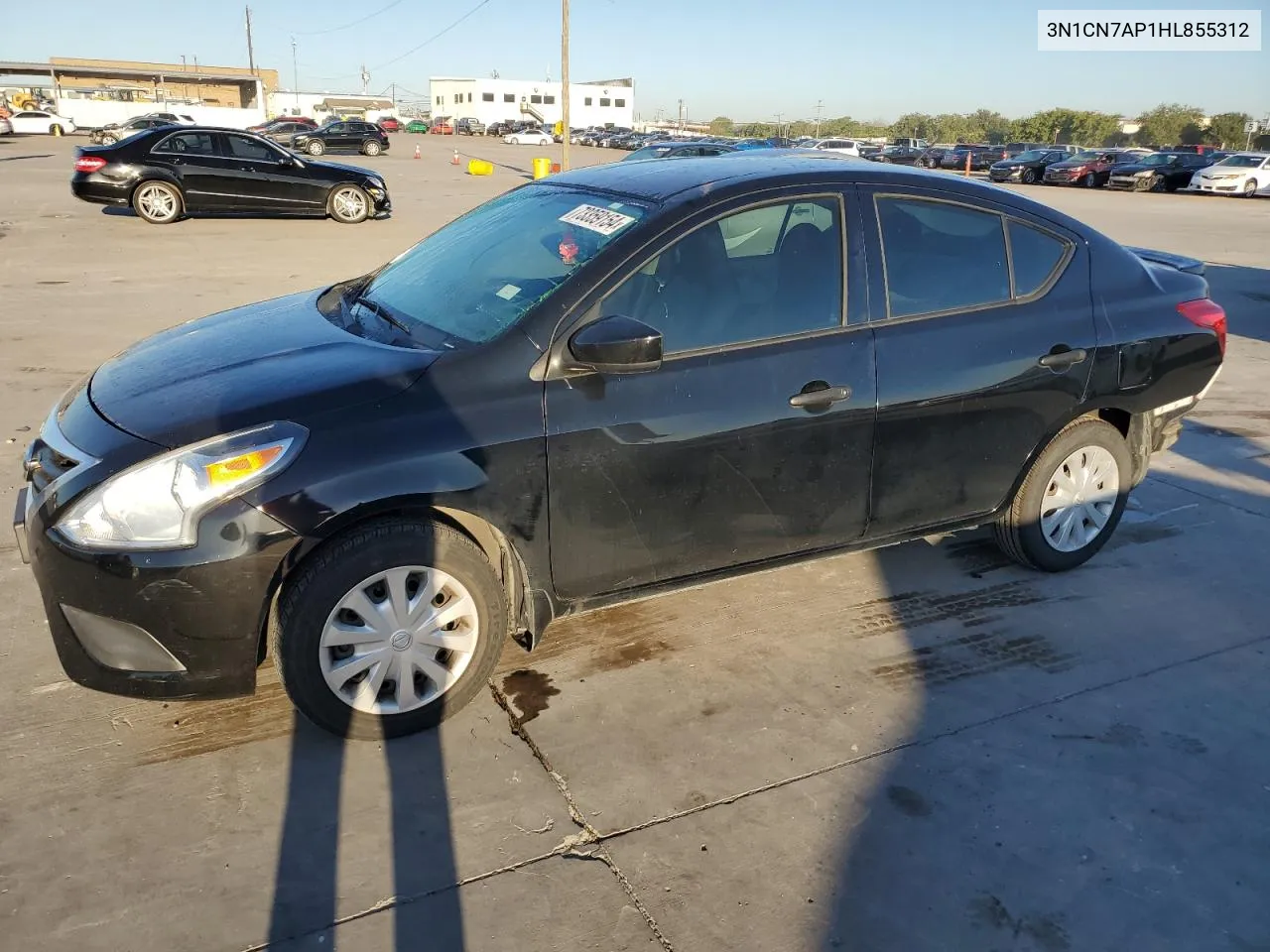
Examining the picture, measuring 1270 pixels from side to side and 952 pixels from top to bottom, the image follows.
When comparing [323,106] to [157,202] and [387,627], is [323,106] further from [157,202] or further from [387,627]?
[387,627]

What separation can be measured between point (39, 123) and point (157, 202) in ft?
134

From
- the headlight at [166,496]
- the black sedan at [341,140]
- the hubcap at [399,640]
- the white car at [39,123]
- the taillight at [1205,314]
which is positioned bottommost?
the hubcap at [399,640]

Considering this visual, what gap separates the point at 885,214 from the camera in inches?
143

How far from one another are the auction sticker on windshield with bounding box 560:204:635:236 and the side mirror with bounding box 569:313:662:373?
0.47 meters

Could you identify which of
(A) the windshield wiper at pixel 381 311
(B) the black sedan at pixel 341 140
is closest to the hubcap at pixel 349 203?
(A) the windshield wiper at pixel 381 311

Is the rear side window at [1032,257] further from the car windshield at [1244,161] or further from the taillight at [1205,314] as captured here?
the car windshield at [1244,161]

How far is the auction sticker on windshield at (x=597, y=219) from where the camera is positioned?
131 inches

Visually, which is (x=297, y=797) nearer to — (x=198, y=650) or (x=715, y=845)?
(x=198, y=650)

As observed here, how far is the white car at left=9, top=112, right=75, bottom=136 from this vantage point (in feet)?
153

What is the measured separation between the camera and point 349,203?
1633 centimetres

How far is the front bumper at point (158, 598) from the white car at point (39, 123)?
177 feet

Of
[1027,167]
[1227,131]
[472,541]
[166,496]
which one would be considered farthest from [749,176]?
[1227,131]

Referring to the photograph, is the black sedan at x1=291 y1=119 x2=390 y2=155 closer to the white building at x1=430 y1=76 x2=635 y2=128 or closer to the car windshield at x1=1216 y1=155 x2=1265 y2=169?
the car windshield at x1=1216 y1=155 x2=1265 y2=169

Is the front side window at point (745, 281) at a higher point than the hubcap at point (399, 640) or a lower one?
higher
